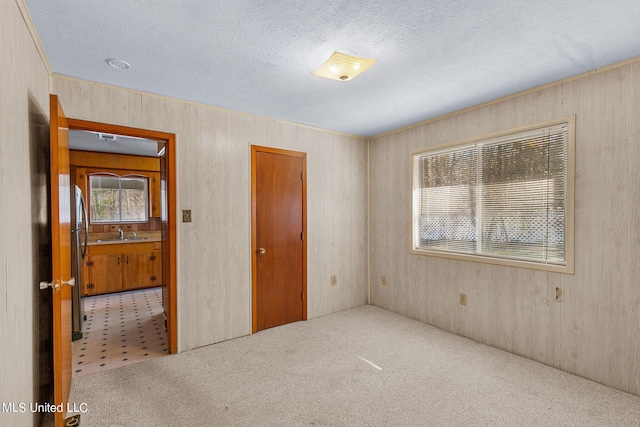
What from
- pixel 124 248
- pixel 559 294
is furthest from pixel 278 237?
pixel 124 248

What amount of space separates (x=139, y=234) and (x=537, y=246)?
20.5ft

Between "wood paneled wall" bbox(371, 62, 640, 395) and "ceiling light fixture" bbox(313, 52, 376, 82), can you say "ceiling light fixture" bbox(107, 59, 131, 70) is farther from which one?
"wood paneled wall" bbox(371, 62, 640, 395)

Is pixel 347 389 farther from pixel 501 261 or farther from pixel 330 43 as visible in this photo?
pixel 330 43

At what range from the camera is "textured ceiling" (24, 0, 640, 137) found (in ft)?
5.46

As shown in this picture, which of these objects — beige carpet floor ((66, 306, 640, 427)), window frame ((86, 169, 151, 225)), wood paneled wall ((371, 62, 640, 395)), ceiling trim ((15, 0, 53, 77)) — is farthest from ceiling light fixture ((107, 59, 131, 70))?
window frame ((86, 169, 151, 225))

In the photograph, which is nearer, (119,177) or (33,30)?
(33,30)

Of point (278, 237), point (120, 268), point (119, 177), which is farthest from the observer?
point (119, 177)

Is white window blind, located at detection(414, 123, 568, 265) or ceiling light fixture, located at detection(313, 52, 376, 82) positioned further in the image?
white window blind, located at detection(414, 123, 568, 265)

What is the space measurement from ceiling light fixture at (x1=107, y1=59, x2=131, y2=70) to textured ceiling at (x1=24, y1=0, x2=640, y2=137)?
0.05m

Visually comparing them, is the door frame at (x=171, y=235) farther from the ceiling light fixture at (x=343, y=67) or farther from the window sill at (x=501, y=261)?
the window sill at (x=501, y=261)

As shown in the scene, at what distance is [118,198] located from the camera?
18.8ft

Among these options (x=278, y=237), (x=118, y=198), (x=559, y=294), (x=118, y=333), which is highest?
(x=118, y=198)

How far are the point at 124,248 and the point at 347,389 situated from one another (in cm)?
458

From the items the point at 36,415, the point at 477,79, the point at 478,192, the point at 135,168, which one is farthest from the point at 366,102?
the point at 135,168
